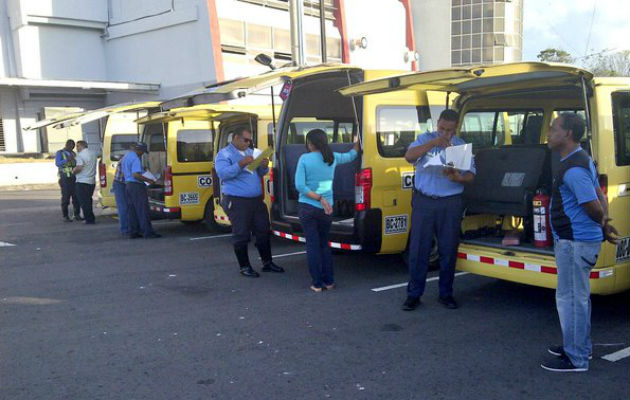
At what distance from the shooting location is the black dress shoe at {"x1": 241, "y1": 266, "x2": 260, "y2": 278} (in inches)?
278

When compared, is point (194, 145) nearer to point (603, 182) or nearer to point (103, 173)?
point (103, 173)

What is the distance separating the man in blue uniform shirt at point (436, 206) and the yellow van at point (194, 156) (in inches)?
167

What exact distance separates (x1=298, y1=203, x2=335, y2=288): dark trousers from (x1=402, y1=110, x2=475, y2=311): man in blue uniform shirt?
Answer: 3.52 feet

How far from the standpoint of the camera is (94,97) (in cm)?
2739

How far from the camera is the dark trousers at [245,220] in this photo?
6883 millimetres

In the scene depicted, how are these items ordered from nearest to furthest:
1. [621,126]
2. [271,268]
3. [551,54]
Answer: [621,126]
[271,268]
[551,54]

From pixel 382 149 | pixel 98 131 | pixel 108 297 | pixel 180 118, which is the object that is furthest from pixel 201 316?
pixel 98 131

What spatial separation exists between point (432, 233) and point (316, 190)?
1308 millimetres

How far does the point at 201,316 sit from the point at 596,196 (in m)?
3.50

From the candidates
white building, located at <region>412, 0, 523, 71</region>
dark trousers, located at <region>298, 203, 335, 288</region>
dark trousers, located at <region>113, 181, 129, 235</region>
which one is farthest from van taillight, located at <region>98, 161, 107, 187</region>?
white building, located at <region>412, 0, 523, 71</region>

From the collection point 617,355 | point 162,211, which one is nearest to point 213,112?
point 162,211

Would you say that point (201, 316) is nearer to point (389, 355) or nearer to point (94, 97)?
point (389, 355)

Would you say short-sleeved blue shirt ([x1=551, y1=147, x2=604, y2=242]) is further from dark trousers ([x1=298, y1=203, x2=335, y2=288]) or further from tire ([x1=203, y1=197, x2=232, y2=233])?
tire ([x1=203, y1=197, x2=232, y2=233])

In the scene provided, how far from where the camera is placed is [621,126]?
4.92 m
